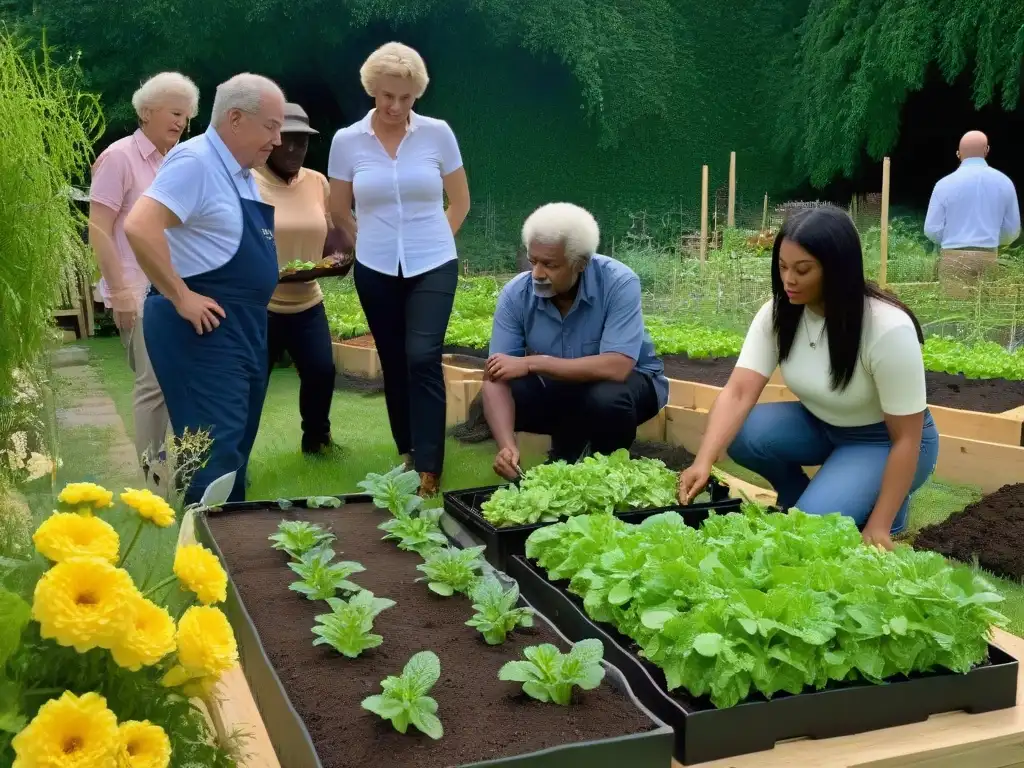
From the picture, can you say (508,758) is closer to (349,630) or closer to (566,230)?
(349,630)

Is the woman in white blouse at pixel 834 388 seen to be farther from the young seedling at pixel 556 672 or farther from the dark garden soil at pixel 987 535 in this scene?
the young seedling at pixel 556 672

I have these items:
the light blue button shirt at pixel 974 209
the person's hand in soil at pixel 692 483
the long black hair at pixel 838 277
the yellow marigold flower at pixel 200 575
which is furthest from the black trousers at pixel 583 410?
the light blue button shirt at pixel 974 209

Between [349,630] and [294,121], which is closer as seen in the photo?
[349,630]

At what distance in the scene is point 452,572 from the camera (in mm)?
2344

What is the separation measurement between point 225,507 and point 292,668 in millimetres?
1201

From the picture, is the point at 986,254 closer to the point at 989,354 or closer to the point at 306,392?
the point at 989,354

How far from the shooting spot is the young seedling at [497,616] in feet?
6.73

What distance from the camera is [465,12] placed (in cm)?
1669

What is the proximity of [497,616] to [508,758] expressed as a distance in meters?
0.56

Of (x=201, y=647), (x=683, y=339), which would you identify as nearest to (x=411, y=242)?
(x=201, y=647)

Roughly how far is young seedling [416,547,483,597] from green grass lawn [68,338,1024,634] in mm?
1568

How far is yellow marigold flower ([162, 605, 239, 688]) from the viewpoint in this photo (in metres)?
1.20

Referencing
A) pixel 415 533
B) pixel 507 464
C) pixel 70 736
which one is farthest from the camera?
pixel 507 464

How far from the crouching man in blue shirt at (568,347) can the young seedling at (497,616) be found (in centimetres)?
141
